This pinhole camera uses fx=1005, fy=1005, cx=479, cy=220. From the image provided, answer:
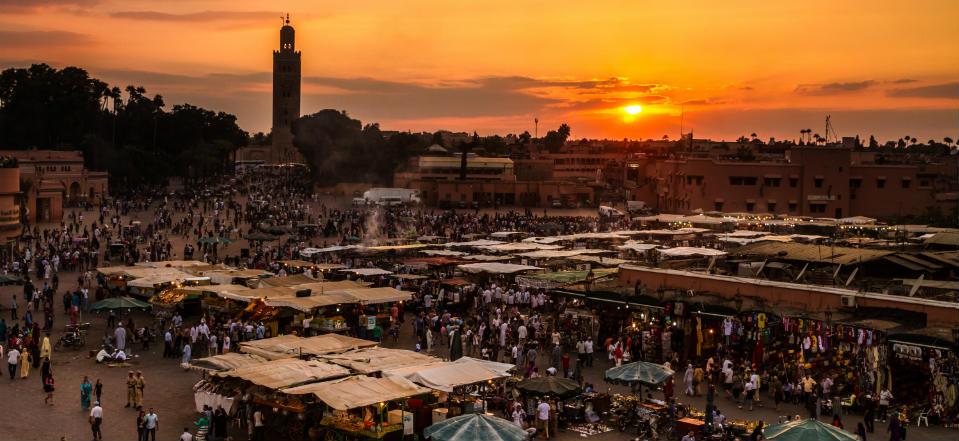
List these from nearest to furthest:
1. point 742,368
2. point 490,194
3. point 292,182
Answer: point 742,368 → point 490,194 → point 292,182

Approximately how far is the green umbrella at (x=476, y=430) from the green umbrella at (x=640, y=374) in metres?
4.27

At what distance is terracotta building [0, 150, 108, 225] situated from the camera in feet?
200

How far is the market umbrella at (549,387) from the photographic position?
18.4 metres

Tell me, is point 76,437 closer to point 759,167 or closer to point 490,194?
point 759,167

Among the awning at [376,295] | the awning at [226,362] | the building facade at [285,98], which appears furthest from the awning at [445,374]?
the building facade at [285,98]

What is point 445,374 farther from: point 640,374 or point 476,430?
point 640,374

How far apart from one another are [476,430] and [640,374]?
505 centimetres

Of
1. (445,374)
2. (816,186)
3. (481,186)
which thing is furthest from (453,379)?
(481,186)

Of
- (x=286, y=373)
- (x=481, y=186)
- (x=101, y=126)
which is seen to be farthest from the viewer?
(x=101, y=126)

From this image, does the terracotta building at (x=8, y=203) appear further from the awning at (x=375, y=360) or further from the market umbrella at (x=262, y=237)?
the awning at (x=375, y=360)

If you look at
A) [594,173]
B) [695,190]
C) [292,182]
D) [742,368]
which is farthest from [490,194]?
[742,368]

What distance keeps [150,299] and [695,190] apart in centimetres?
4674

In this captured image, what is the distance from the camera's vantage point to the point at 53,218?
205 ft

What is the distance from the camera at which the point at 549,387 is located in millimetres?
18422
